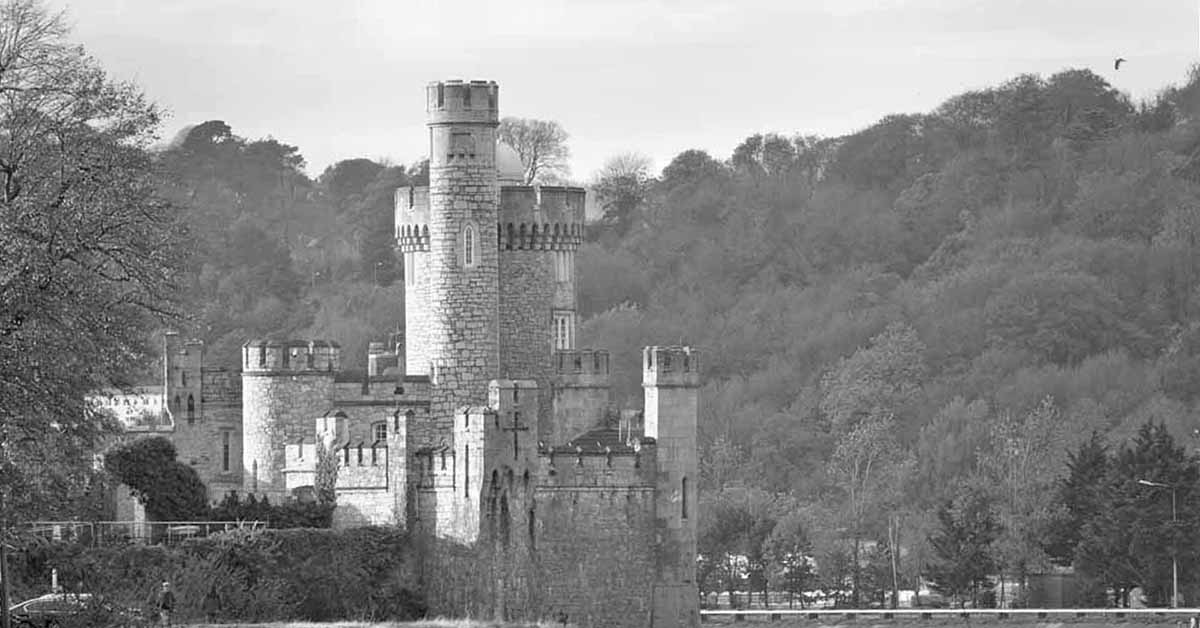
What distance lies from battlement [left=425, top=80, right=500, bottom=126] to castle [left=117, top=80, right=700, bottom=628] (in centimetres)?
4

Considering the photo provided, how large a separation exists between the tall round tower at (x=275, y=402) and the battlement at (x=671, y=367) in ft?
20.9

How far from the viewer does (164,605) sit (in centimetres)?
6153

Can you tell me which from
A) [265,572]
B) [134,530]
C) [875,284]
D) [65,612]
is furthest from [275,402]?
[875,284]

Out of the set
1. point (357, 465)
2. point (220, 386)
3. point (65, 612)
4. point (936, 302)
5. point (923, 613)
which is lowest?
point (923, 613)

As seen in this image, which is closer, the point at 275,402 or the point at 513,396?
the point at 513,396

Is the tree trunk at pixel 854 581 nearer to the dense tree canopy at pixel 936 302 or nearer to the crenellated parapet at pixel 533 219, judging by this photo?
the dense tree canopy at pixel 936 302

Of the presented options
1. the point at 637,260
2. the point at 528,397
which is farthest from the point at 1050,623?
the point at 637,260

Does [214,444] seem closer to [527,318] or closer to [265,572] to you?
[527,318]

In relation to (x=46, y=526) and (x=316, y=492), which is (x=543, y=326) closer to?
(x=316, y=492)

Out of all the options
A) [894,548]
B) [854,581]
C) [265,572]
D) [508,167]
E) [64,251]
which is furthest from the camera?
[894,548]

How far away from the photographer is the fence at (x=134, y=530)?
228ft

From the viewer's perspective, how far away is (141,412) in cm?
7788

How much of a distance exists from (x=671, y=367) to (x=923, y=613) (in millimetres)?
20381

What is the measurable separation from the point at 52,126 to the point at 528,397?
2323 cm
